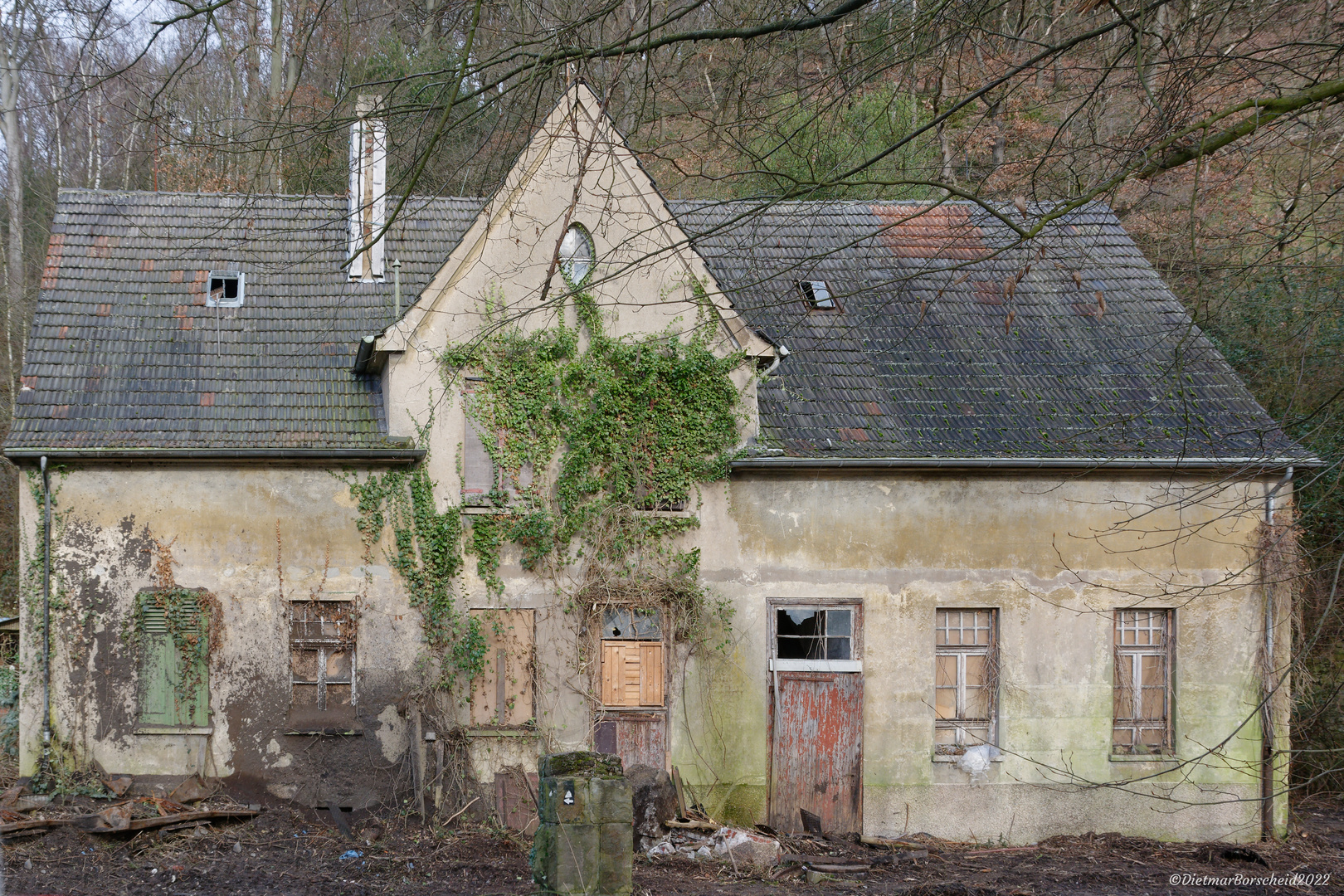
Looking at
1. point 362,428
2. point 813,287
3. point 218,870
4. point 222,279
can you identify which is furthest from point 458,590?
point 813,287

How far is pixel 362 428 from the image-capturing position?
40.0ft

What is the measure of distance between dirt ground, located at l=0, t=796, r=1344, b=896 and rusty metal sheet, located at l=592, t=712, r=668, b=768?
1.32 m

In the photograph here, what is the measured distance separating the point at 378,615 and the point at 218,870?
118 inches

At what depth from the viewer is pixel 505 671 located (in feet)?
39.0

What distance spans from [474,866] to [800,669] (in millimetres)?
4185

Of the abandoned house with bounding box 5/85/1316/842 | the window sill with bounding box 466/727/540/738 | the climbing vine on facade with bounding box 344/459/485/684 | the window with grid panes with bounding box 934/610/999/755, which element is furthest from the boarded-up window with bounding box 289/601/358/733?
the window with grid panes with bounding box 934/610/999/755

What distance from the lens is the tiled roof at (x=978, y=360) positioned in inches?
487

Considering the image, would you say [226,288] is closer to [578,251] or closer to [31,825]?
[578,251]

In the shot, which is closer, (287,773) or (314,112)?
(314,112)

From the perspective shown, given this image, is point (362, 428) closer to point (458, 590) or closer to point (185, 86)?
point (458, 590)

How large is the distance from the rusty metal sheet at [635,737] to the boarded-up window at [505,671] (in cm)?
87

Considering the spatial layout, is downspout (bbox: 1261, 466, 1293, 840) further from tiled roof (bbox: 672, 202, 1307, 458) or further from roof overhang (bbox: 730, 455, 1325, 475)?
tiled roof (bbox: 672, 202, 1307, 458)

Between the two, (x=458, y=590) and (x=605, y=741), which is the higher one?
(x=458, y=590)

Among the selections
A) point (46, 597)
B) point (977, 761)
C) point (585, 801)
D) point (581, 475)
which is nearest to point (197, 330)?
point (46, 597)
